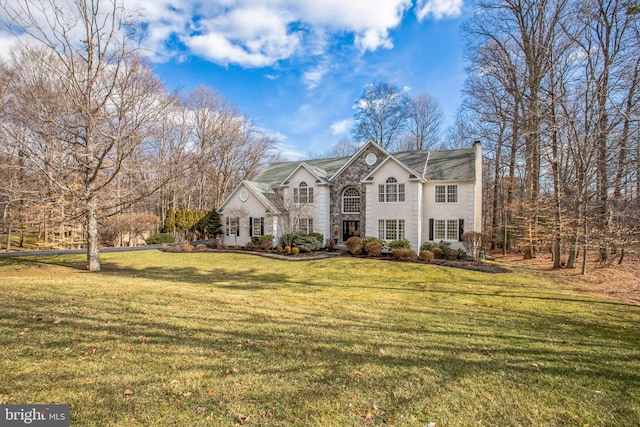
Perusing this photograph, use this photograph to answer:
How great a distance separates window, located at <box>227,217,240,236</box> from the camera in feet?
82.6

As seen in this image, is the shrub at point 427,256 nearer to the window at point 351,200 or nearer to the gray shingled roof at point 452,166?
the gray shingled roof at point 452,166

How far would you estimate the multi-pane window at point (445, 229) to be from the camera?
2009 centimetres

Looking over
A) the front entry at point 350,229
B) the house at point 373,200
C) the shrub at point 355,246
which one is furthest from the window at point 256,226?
the shrub at point 355,246

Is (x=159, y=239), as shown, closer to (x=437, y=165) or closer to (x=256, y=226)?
(x=256, y=226)

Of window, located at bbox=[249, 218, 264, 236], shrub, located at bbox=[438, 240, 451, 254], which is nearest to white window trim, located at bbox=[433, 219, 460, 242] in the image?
shrub, located at bbox=[438, 240, 451, 254]

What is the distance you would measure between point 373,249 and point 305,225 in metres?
6.78

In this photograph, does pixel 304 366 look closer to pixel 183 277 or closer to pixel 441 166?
pixel 183 277

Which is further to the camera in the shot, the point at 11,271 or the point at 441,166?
the point at 441,166

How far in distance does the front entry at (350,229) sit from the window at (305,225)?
2.61 meters

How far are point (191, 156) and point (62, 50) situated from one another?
2147cm

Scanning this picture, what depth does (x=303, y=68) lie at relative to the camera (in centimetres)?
2267

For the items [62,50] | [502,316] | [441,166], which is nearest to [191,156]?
[62,50]

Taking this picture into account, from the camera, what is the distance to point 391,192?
21250 mm

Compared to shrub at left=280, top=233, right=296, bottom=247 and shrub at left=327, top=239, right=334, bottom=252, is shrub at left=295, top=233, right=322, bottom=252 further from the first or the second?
shrub at left=327, top=239, right=334, bottom=252
